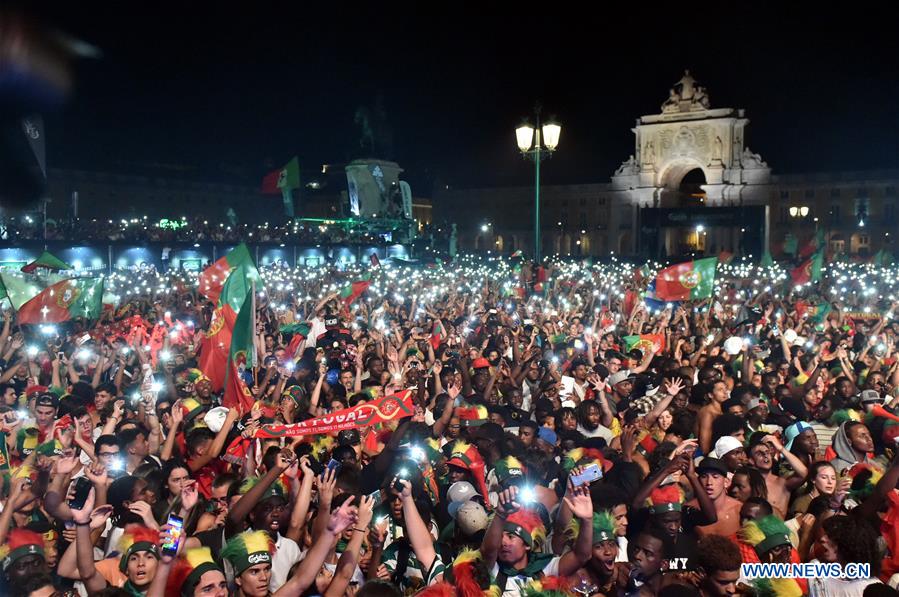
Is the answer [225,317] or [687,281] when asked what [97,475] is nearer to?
[225,317]

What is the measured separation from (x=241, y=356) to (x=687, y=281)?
10685 mm

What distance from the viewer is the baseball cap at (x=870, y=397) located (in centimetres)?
881

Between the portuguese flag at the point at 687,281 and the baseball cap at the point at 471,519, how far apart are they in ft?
44.2

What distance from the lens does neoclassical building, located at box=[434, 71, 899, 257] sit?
7300cm

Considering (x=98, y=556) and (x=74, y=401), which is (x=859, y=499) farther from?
(x=74, y=401)

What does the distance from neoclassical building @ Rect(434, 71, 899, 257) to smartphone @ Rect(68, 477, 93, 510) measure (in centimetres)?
6415

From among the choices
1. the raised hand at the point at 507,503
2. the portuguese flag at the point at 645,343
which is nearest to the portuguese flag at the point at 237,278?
the portuguese flag at the point at 645,343

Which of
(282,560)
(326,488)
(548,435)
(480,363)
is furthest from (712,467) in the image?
(480,363)

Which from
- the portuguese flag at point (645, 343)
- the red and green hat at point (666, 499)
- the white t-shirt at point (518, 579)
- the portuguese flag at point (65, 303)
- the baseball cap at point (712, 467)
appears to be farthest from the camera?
the portuguese flag at point (65, 303)

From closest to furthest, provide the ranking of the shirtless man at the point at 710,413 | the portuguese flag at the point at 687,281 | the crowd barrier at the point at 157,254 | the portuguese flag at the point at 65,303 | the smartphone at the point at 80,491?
the smartphone at the point at 80,491
the shirtless man at the point at 710,413
the portuguese flag at the point at 65,303
the portuguese flag at the point at 687,281
the crowd barrier at the point at 157,254

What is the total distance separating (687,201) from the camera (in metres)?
86.8

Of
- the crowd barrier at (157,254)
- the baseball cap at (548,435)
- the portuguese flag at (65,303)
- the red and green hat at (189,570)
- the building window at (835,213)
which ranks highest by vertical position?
the building window at (835,213)

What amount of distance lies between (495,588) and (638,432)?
3.50 m

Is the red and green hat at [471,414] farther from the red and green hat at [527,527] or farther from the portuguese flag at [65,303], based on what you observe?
the portuguese flag at [65,303]
